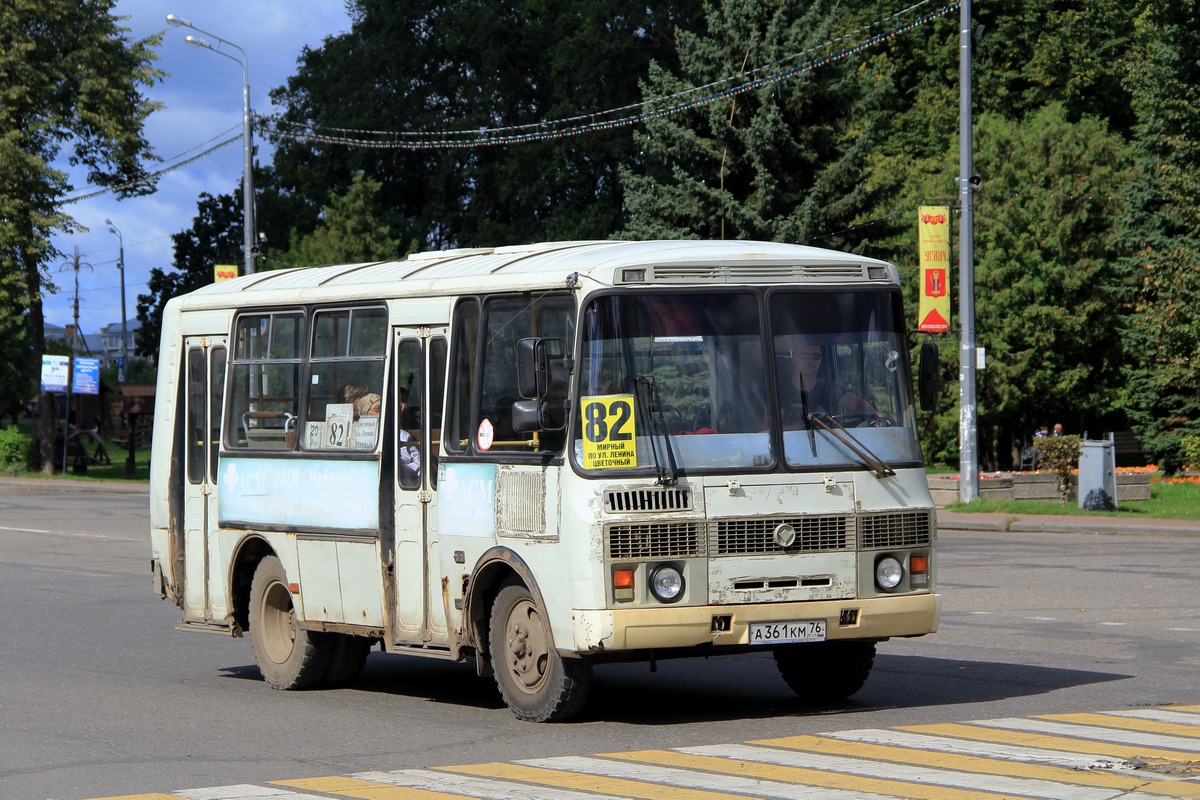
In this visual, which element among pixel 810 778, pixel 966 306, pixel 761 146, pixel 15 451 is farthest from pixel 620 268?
pixel 15 451

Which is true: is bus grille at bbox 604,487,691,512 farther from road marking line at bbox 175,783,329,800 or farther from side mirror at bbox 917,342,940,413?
road marking line at bbox 175,783,329,800

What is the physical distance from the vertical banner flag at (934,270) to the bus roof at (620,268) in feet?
67.1

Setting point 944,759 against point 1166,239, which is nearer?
point 944,759

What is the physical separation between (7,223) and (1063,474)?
3428cm

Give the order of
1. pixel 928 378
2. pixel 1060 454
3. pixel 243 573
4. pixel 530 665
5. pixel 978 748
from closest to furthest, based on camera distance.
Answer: pixel 978 748 < pixel 530 665 < pixel 928 378 < pixel 243 573 < pixel 1060 454

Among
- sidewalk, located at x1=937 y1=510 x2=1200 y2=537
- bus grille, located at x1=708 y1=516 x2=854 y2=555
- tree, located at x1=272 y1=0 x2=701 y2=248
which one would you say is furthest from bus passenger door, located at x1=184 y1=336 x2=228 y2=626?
tree, located at x1=272 y1=0 x2=701 y2=248

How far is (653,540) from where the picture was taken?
32.9 feet

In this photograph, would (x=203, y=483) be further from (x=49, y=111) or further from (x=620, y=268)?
(x=49, y=111)

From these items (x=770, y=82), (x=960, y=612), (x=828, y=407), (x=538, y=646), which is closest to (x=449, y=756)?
(x=538, y=646)

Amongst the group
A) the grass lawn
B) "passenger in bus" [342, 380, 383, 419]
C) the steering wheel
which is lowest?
the grass lawn

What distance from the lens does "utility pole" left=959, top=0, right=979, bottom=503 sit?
31.3m

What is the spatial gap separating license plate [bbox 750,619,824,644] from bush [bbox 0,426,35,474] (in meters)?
48.5

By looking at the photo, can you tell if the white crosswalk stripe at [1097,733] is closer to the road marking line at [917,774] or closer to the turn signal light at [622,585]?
the road marking line at [917,774]

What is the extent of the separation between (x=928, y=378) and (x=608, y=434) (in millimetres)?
2234
